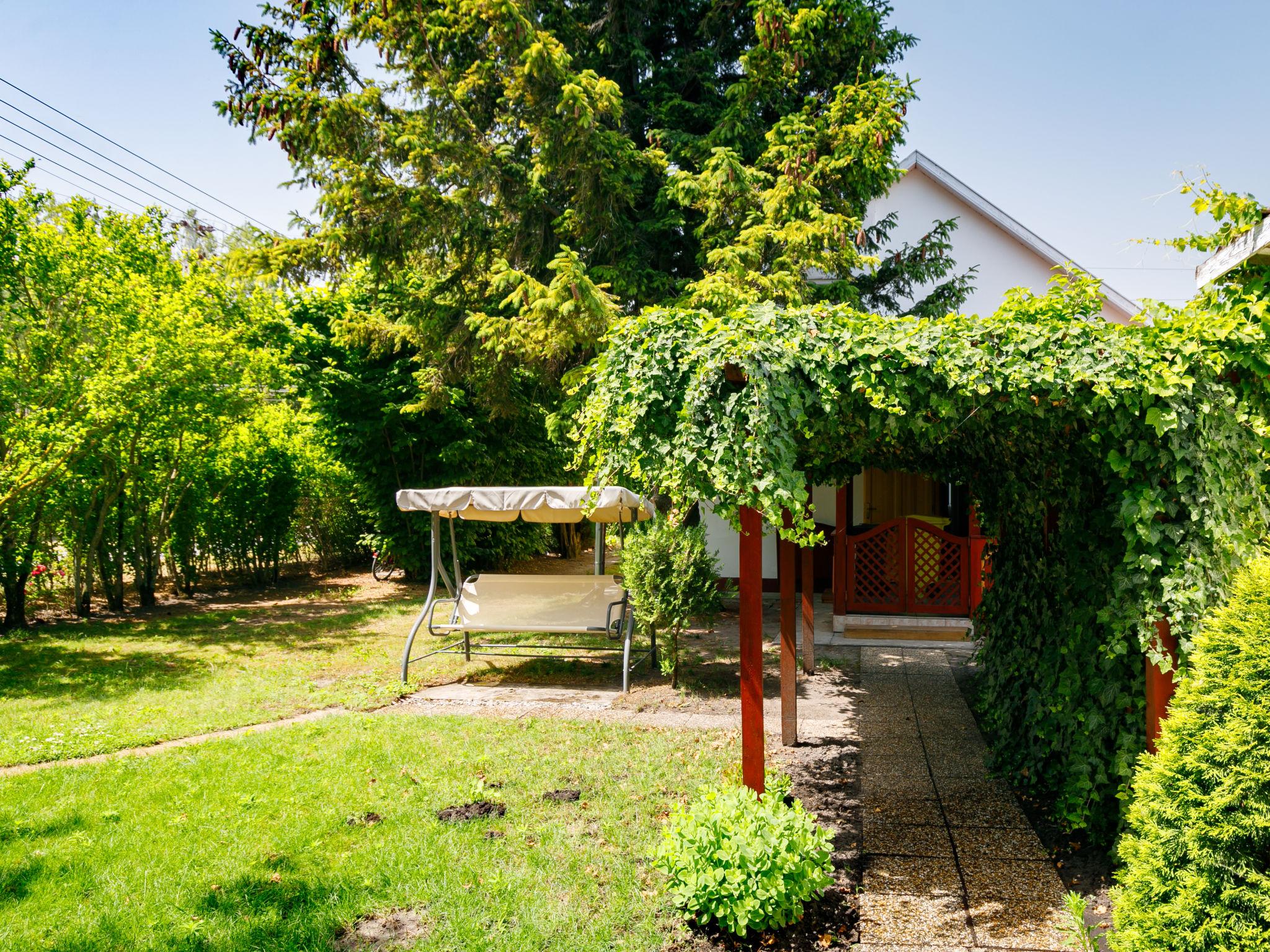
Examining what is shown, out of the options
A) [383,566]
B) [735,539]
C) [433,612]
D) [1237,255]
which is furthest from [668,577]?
[383,566]

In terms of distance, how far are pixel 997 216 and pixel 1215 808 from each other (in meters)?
12.8

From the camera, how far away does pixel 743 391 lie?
3.44 m

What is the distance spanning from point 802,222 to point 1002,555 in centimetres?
436

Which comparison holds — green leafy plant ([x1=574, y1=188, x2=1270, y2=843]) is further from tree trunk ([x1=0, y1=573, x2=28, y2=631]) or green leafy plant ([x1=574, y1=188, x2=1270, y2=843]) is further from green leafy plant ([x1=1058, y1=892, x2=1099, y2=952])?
tree trunk ([x1=0, y1=573, x2=28, y2=631])

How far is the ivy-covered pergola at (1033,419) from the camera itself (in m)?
3.36

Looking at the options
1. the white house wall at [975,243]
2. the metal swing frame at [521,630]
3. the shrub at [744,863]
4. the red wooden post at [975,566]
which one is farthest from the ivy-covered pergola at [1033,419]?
the white house wall at [975,243]

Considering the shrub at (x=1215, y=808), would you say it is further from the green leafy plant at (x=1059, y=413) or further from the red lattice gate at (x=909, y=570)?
the red lattice gate at (x=909, y=570)

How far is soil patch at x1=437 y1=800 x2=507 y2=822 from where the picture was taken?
4.41 meters

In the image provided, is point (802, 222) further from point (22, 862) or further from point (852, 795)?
point (22, 862)

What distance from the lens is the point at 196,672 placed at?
827 centimetres

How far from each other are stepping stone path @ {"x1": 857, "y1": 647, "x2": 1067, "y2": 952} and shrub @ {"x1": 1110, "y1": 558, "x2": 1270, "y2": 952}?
739 millimetres

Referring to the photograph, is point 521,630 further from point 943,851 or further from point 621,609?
point 943,851

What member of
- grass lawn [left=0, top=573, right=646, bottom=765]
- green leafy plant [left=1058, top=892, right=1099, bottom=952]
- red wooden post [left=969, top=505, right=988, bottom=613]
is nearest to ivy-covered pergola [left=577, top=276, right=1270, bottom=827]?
green leafy plant [left=1058, top=892, right=1099, bottom=952]

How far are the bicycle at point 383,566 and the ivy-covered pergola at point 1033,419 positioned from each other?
1264 cm
